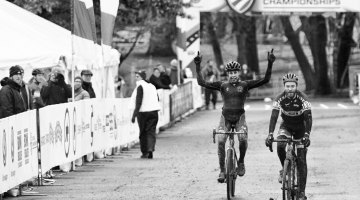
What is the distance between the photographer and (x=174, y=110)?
3572cm

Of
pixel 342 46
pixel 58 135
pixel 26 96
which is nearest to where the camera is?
pixel 26 96

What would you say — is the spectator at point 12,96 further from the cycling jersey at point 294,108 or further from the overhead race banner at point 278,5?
the overhead race banner at point 278,5

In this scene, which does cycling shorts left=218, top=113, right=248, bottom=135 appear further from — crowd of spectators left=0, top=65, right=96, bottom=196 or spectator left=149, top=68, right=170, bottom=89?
spectator left=149, top=68, right=170, bottom=89

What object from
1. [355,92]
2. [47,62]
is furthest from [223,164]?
[355,92]

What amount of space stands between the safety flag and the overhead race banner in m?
18.5

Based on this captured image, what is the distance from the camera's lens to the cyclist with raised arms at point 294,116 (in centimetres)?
1448

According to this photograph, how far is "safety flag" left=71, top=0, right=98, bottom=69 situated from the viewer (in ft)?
69.3

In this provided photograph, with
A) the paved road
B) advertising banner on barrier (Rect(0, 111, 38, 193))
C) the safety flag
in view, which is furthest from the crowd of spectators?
the paved road

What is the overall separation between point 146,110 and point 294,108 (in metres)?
9.30

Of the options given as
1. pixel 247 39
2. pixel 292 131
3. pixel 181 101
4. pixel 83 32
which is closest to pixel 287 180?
pixel 292 131

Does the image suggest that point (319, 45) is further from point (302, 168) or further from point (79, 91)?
point (302, 168)

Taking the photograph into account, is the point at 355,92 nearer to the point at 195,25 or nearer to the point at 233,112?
the point at 195,25

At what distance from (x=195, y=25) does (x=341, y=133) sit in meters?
13.9

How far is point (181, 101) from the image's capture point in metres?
38.1
